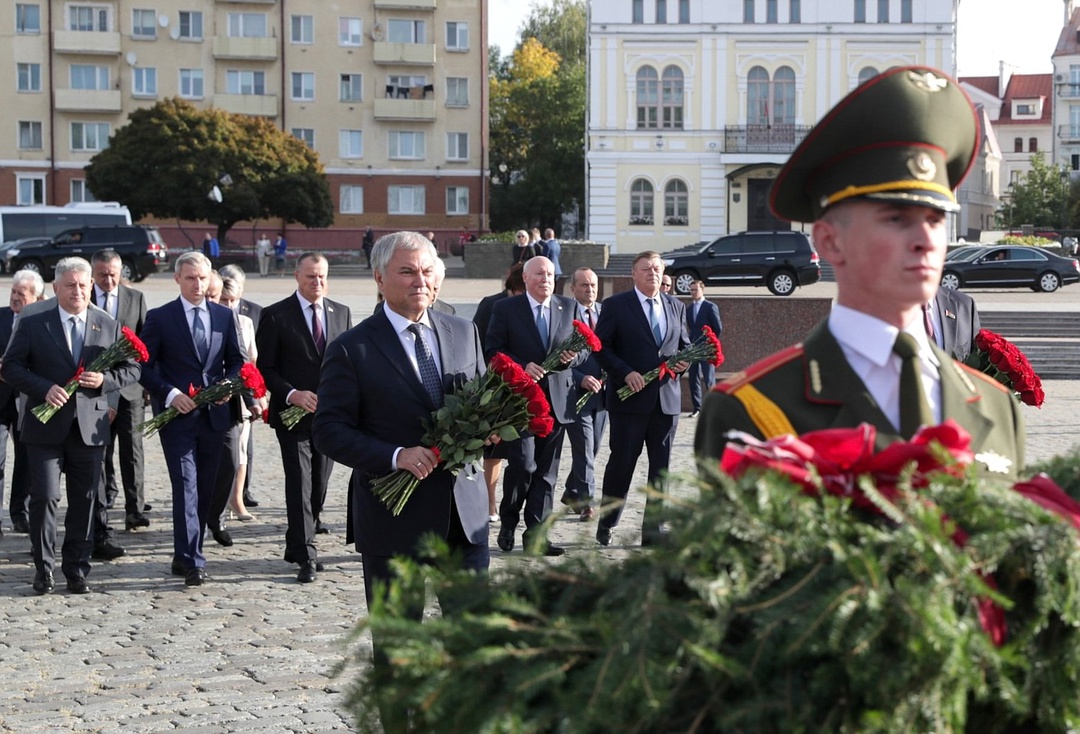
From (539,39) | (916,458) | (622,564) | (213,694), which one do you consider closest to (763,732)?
(622,564)

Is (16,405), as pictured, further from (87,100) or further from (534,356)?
(87,100)

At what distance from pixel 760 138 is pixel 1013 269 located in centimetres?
2106

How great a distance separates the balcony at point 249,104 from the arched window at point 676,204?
20138 millimetres

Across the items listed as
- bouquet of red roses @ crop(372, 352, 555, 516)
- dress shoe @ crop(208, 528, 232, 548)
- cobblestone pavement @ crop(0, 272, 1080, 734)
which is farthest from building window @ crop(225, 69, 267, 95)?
bouquet of red roses @ crop(372, 352, 555, 516)

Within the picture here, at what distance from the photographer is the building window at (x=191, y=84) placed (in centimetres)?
6969

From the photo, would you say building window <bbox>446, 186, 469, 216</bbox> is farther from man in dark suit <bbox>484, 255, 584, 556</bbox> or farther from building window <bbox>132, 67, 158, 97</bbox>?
man in dark suit <bbox>484, 255, 584, 556</bbox>

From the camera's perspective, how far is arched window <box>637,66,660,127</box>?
60.0 metres

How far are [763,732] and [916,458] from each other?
0.50 metres

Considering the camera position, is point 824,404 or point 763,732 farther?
point 824,404

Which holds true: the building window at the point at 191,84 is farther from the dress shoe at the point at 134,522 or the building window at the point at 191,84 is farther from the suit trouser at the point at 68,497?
the suit trouser at the point at 68,497

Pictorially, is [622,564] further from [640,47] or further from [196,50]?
[196,50]

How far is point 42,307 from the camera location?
9578 millimetres

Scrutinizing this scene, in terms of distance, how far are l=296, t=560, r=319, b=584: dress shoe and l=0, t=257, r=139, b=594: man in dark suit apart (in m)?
1.28

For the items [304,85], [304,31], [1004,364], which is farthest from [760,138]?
[1004,364]
